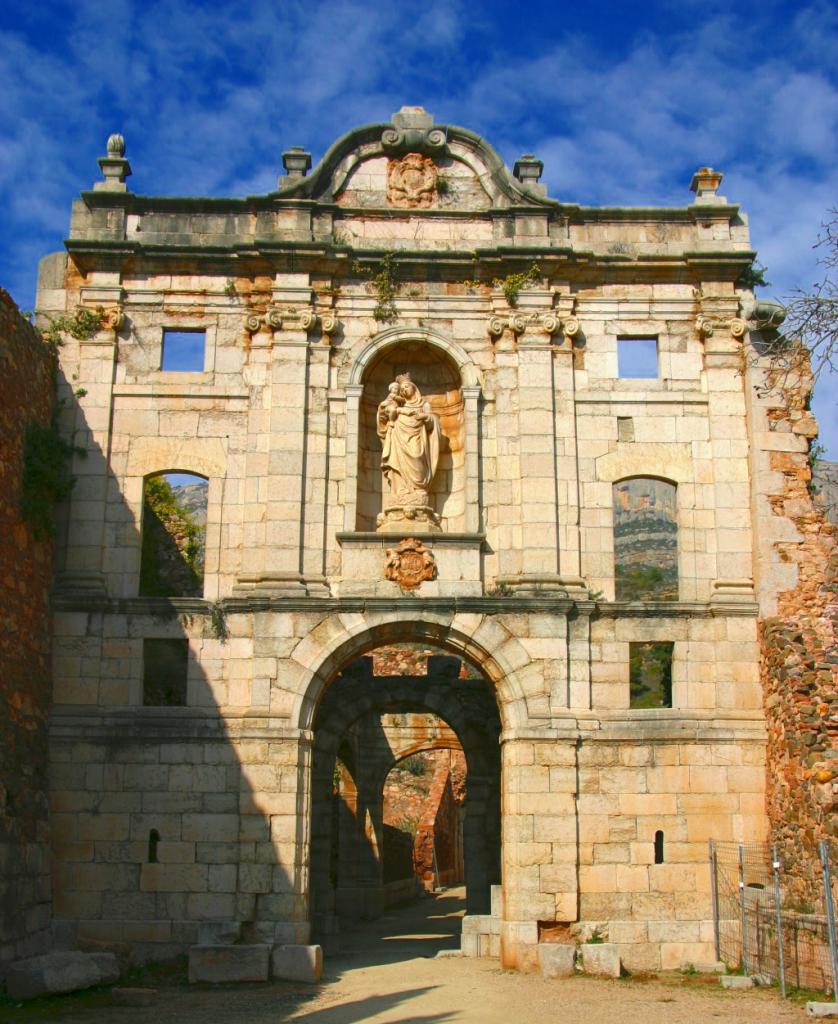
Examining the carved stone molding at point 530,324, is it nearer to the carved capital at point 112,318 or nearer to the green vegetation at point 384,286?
the green vegetation at point 384,286

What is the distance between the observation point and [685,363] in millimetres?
18719

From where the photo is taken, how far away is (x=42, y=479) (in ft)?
56.3

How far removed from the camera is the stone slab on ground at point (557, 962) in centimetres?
1591

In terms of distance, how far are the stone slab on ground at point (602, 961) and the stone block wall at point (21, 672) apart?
271 inches

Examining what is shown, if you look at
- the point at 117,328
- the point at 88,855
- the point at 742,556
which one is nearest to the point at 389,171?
the point at 117,328

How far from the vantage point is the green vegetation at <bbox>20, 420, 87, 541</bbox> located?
55.7 ft

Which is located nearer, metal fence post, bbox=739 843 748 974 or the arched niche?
metal fence post, bbox=739 843 748 974

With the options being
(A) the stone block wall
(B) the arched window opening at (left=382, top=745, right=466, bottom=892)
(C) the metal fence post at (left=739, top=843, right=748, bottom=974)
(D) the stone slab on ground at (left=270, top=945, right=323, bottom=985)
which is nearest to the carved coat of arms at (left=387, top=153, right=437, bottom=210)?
(A) the stone block wall

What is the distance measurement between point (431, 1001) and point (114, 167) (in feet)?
41.9

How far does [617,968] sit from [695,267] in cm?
995

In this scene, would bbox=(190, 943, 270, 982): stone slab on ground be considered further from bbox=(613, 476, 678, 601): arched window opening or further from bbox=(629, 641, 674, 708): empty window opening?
bbox=(613, 476, 678, 601): arched window opening

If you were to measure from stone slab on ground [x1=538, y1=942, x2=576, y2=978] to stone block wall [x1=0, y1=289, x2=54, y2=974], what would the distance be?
6.32 m

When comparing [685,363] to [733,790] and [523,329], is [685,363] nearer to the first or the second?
[523,329]

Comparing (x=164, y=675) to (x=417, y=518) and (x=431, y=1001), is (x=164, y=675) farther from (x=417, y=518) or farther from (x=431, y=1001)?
(x=431, y=1001)
